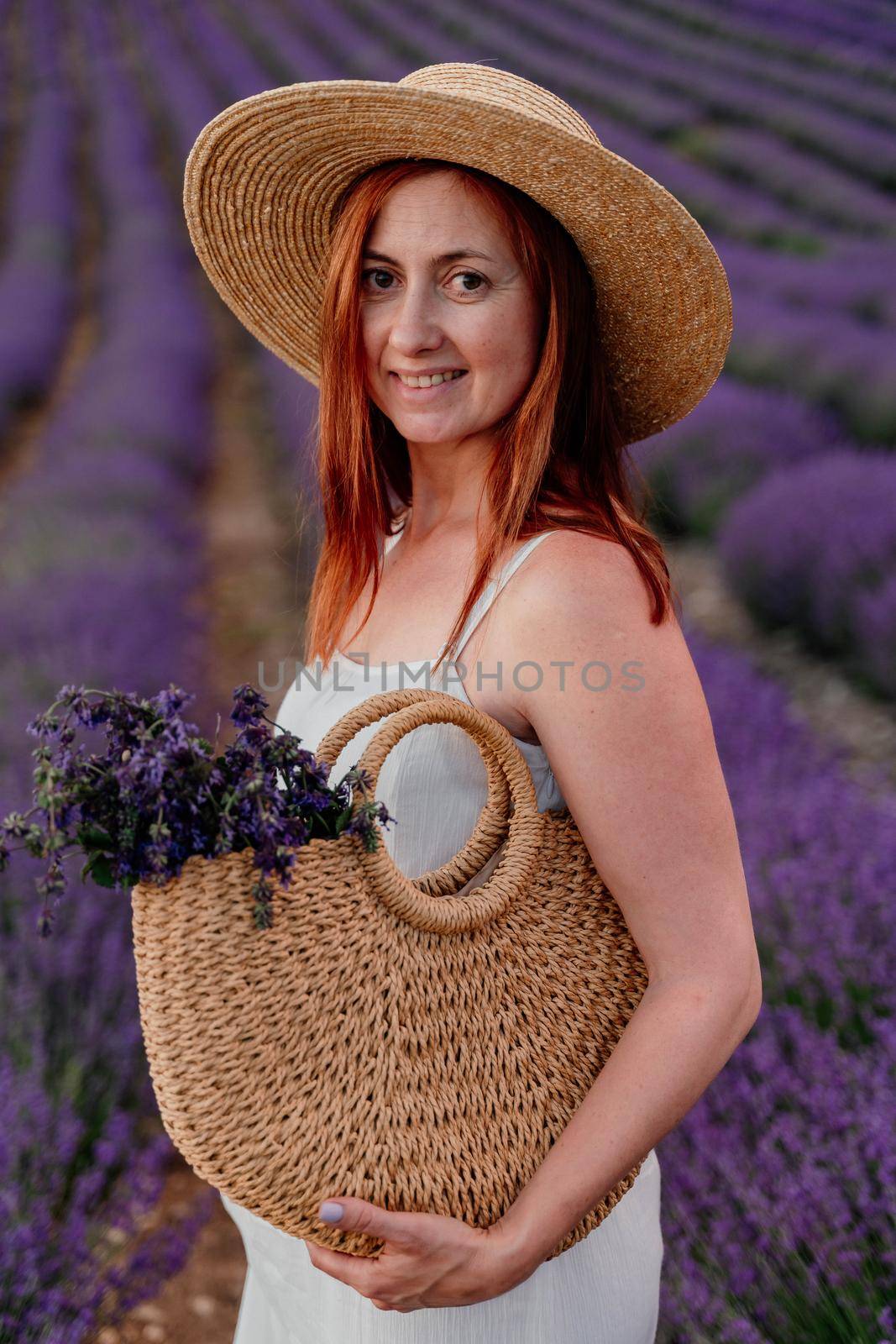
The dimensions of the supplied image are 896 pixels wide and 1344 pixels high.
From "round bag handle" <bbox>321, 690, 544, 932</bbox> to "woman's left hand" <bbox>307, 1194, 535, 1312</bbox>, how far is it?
201mm

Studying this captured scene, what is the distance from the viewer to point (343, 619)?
1269 millimetres

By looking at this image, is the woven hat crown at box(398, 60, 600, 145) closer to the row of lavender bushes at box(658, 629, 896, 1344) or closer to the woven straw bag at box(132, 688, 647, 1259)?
the woven straw bag at box(132, 688, 647, 1259)

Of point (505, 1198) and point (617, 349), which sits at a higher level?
point (617, 349)

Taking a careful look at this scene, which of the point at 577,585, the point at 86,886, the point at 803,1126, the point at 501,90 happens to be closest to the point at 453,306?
the point at 501,90

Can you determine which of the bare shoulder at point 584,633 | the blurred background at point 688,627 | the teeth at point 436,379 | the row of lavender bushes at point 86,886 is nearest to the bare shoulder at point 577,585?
the bare shoulder at point 584,633

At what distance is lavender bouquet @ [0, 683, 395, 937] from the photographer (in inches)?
27.2

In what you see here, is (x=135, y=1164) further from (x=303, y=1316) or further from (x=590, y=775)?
(x=590, y=775)

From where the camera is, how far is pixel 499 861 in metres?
0.91

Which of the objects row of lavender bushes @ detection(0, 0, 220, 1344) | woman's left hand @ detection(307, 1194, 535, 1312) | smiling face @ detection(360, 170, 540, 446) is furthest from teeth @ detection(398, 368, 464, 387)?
row of lavender bushes @ detection(0, 0, 220, 1344)

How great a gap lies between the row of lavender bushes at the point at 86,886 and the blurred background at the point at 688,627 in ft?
0.04

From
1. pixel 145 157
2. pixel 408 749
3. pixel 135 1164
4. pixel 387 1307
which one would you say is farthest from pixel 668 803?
pixel 145 157

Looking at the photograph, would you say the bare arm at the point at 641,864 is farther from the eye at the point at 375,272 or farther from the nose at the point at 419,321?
the eye at the point at 375,272

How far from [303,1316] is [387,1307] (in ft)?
0.94

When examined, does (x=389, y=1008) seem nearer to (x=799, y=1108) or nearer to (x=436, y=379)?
(x=436, y=379)
